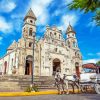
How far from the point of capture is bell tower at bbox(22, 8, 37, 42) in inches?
1465

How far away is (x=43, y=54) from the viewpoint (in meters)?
37.3

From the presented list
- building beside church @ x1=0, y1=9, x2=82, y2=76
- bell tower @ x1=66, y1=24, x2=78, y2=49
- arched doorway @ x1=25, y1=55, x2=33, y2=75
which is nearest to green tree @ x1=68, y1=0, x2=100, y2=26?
building beside church @ x1=0, y1=9, x2=82, y2=76

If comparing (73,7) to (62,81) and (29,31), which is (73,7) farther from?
(29,31)

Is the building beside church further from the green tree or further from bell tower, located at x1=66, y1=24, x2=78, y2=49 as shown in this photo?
the green tree

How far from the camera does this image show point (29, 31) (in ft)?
125

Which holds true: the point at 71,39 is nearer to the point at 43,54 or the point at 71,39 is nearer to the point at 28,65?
the point at 43,54

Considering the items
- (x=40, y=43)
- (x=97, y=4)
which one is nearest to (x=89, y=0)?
(x=97, y=4)

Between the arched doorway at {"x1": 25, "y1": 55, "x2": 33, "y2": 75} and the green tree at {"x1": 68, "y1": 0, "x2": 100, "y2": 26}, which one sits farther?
the arched doorway at {"x1": 25, "y1": 55, "x2": 33, "y2": 75}

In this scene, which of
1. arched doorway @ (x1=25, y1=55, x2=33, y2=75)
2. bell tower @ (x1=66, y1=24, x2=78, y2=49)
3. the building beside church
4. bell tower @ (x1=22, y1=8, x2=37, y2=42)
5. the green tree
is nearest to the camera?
the green tree

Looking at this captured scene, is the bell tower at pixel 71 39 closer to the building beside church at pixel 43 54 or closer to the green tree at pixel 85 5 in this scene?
the building beside church at pixel 43 54

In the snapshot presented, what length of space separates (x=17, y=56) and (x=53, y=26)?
13174 millimetres

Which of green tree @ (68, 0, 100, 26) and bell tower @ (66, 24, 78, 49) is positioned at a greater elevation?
bell tower @ (66, 24, 78, 49)

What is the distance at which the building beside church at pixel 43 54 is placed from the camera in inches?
1373

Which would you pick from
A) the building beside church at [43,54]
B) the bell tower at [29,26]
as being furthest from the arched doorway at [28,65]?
the bell tower at [29,26]
